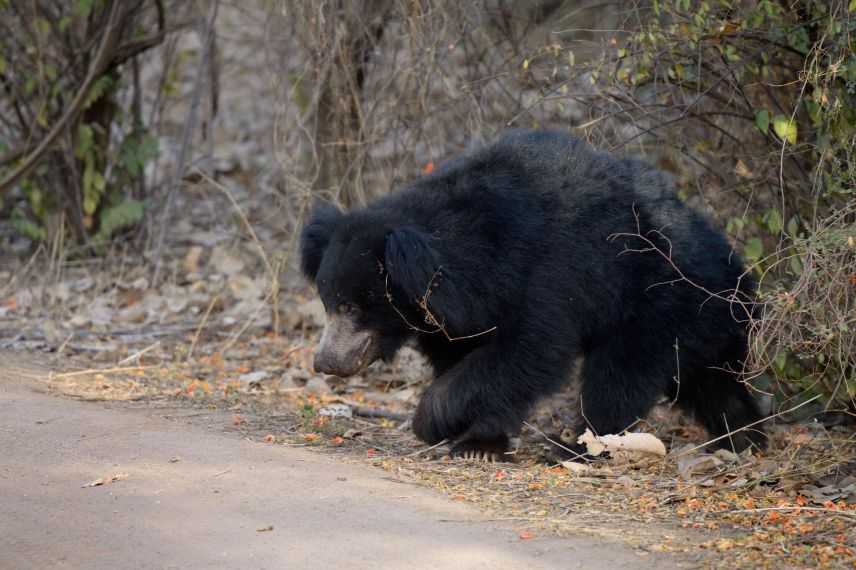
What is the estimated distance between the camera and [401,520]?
326cm

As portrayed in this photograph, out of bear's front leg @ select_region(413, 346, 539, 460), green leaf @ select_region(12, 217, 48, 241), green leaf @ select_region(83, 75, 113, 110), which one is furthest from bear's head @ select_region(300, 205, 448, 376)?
green leaf @ select_region(12, 217, 48, 241)

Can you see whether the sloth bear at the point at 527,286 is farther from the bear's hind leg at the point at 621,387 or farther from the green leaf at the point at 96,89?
the green leaf at the point at 96,89

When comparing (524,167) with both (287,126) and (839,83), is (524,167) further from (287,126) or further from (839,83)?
(287,126)

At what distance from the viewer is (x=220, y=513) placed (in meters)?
3.31

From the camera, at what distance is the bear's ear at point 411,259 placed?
4305 millimetres

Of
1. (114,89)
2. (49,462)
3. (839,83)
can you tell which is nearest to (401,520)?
(49,462)

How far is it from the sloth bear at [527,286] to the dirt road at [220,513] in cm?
73

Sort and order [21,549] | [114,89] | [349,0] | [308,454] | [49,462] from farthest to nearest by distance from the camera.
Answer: [114,89]
[349,0]
[308,454]
[49,462]
[21,549]

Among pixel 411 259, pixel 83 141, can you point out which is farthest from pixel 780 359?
pixel 83 141

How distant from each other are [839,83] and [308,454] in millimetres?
2511

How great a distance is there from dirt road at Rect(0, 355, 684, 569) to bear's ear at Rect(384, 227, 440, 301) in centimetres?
76

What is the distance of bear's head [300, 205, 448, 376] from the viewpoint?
177 inches

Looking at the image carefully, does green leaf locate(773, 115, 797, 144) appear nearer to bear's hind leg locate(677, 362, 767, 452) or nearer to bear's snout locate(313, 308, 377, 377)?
bear's hind leg locate(677, 362, 767, 452)

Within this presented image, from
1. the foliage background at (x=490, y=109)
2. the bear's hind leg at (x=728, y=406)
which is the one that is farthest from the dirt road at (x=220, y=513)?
the bear's hind leg at (x=728, y=406)
